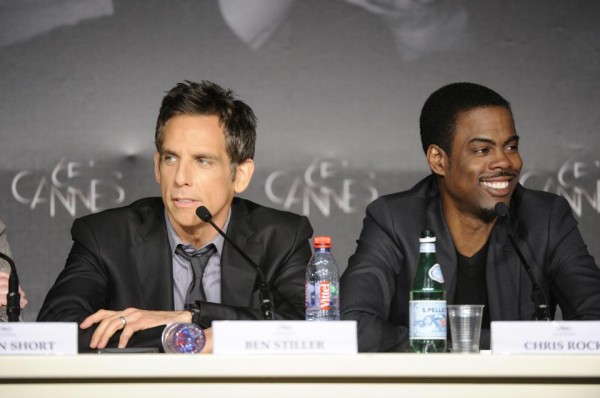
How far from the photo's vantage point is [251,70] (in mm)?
3895

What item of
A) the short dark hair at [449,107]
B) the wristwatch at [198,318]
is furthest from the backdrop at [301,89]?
the wristwatch at [198,318]

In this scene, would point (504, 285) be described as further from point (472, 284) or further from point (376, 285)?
point (376, 285)

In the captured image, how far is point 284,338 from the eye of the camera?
71.4 inches

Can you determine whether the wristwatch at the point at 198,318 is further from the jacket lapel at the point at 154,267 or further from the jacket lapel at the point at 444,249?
the jacket lapel at the point at 444,249

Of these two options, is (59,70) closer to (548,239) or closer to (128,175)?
(128,175)

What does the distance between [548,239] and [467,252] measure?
0.26 meters

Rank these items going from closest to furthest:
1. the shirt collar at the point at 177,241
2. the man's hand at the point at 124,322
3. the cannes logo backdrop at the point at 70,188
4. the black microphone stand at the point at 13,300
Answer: the black microphone stand at the point at 13,300 < the man's hand at the point at 124,322 < the shirt collar at the point at 177,241 < the cannes logo backdrop at the point at 70,188

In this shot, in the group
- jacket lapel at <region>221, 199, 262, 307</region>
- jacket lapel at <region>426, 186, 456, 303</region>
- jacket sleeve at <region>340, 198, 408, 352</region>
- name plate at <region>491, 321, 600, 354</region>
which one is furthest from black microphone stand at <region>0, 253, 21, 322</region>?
jacket lapel at <region>426, 186, 456, 303</region>

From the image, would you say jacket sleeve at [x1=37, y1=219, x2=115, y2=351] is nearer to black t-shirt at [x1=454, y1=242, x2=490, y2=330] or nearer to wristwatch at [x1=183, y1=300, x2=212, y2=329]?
wristwatch at [x1=183, y1=300, x2=212, y2=329]

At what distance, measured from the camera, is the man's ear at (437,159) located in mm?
3197

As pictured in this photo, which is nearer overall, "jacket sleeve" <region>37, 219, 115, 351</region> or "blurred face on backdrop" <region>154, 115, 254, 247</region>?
"jacket sleeve" <region>37, 219, 115, 351</region>

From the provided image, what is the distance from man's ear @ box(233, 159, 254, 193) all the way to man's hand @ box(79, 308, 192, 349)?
2.04ft

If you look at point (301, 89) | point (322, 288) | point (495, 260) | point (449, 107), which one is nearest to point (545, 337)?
point (322, 288)

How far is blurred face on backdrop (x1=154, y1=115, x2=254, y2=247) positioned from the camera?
2932 millimetres
